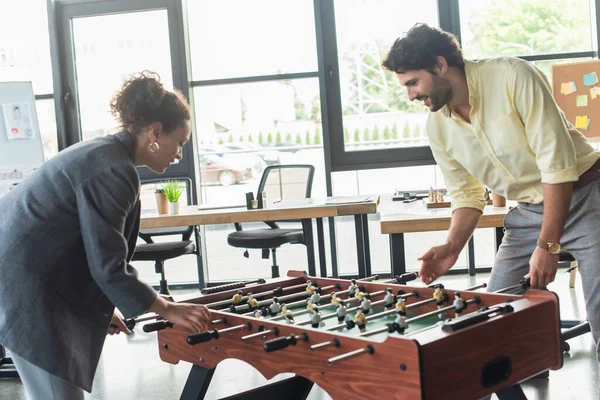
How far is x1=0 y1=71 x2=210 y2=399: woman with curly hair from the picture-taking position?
68.4 inches

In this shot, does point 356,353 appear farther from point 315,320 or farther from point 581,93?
point 581,93

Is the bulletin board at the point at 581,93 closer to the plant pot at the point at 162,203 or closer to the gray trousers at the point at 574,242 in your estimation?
the plant pot at the point at 162,203

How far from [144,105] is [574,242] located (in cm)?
137

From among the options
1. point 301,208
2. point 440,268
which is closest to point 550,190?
point 440,268

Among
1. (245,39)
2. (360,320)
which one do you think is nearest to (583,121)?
(245,39)

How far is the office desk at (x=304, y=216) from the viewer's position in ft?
13.5

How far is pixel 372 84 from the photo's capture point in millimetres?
5758

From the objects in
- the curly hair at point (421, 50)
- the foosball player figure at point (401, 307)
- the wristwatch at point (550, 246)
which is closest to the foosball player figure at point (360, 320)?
the foosball player figure at point (401, 307)

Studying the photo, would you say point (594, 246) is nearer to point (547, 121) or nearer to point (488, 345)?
point (547, 121)

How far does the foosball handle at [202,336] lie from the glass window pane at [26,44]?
4682mm

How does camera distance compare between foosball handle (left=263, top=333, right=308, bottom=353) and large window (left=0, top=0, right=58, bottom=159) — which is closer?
foosball handle (left=263, top=333, right=308, bottom=353)

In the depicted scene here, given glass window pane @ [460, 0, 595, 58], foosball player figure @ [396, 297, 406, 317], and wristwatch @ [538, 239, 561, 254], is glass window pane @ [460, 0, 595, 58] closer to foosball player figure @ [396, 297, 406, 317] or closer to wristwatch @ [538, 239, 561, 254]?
Result: wristwatch @ [538, 239, 561, 254]

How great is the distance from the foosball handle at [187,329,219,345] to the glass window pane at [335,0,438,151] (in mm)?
4065

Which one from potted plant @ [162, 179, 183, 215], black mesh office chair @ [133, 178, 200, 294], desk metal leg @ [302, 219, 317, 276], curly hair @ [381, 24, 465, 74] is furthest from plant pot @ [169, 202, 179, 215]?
curly hair @ [381, 24, 465, 74]
